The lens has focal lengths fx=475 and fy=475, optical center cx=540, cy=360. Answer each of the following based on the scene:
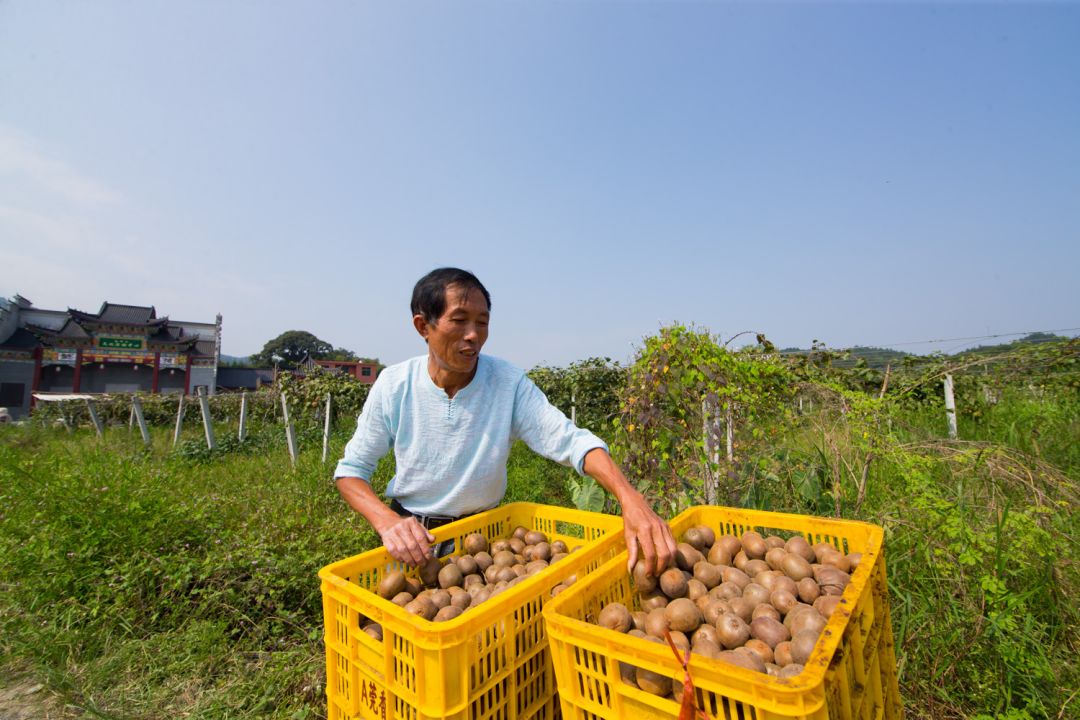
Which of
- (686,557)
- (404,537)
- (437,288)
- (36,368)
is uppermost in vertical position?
(36,368)

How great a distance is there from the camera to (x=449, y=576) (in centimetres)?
180

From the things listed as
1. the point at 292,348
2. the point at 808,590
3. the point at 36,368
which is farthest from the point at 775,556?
the point at 292,348

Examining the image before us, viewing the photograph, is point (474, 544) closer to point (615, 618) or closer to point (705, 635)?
point (615, 618)

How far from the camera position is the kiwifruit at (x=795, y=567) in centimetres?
162

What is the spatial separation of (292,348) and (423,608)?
6833cm

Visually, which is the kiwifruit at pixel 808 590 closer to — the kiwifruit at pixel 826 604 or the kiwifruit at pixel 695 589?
the kiwifruit at pixel 826 604

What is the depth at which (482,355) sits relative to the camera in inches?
95.4

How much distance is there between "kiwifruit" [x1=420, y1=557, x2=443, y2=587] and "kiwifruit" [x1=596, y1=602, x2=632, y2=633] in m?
0.72

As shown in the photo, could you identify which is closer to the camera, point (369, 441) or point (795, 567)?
point (795, 567)

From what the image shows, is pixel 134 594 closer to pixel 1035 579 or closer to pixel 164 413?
pixel 1035 579

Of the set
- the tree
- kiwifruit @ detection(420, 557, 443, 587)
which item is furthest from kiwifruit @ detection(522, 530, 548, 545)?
the tree

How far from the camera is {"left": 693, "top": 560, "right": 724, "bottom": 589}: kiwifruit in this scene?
1694mm

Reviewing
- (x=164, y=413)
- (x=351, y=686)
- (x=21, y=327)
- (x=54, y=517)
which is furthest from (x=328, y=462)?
(x=21, y=327)

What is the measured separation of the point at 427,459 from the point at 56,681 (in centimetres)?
234
